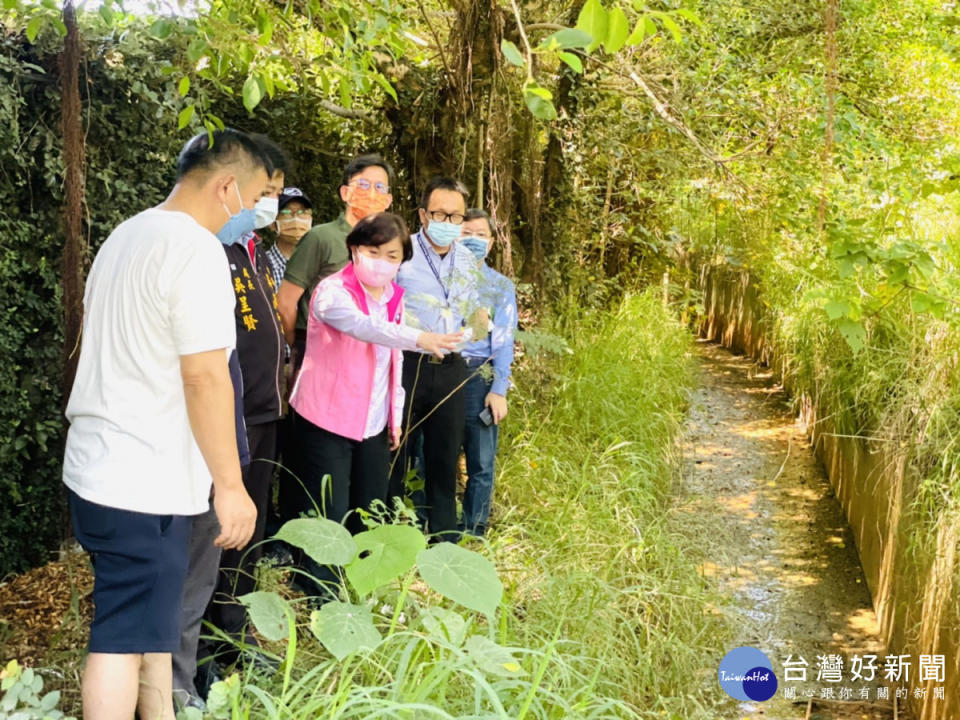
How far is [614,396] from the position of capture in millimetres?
6402

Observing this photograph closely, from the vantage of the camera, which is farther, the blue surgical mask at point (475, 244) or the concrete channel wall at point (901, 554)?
the blue surgical mask at point (475, 244)

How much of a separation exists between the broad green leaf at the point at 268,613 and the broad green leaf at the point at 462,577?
0.34m

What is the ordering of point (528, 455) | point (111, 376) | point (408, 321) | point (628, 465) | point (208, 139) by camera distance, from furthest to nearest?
point (628, 465) → point (528, 455) → point (408, 321) → point (208, 139) → point (111, 376)

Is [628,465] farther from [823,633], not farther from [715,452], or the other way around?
[715,452]

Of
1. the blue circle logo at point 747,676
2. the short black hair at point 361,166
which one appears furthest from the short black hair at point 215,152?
the blue circle logo at point 747,676

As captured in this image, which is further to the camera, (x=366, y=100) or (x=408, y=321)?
(x=366, y=100)

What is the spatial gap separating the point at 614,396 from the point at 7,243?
149 inches

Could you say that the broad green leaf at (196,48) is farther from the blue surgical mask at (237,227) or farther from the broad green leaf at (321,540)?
the broad green leaf at (321,540)

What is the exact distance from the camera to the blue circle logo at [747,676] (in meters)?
3.94

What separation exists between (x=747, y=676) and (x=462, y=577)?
2.33 m

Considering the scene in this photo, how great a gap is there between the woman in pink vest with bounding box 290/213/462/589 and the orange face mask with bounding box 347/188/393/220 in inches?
20.6

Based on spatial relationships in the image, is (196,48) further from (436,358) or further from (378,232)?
(436,358)

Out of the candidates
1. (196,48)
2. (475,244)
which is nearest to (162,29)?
(196,48)

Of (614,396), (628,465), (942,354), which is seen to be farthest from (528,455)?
(942,354)
